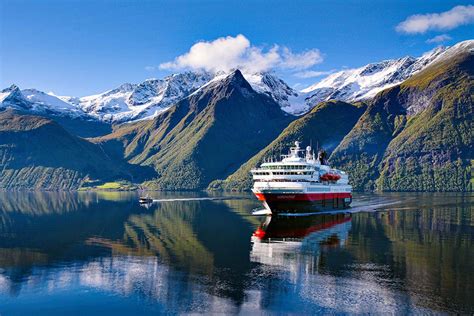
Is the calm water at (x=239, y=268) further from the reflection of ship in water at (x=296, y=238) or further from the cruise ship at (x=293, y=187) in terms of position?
the cruise ship at (x=293, y=187)

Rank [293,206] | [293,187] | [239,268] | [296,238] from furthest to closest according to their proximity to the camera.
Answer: [293,206] < [293,187] < [296,238] < [239,268]

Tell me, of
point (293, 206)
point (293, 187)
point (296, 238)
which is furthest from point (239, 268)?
point (293, 206)

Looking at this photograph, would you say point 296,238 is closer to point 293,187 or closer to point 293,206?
point 293,187

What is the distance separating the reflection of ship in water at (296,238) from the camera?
86750mm

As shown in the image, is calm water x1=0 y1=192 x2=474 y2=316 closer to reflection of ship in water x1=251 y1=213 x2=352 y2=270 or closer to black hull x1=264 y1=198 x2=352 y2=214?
reflection of ship in water x1=251 y1=213 x2=352 y2=270

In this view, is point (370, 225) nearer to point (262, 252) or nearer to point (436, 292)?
point (262, 252)

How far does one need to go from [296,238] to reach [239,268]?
34547 mm

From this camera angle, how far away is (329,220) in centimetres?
14775

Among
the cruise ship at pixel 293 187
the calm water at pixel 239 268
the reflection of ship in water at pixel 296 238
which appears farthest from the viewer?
the cruise ship at pixel 293 187

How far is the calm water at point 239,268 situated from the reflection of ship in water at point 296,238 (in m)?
0.24

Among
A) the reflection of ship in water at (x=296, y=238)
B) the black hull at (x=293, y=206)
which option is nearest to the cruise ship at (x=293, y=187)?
the black hull at (x=293, y=206)

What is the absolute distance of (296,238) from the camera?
4355 inches

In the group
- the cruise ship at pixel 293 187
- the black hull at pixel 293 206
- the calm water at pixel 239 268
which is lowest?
the calm water at pixel 239 268

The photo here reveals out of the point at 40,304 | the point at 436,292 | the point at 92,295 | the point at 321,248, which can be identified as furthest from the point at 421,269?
the point at 40,304
